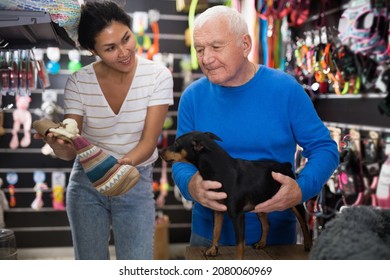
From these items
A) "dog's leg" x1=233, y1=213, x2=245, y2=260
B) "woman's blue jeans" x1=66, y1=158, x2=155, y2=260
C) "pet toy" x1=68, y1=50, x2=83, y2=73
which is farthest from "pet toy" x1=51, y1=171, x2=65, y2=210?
"dog's leg" x1=233, y1=213, x2=245, y2=260

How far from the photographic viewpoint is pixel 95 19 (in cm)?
101

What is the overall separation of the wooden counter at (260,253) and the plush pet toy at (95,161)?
204 mm

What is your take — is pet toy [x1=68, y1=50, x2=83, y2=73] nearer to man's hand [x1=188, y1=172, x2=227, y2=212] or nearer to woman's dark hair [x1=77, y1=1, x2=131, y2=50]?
woman's dark hair [x1=77, y1=1, x2=131, y2=50]

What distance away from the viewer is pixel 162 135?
1.18 meters

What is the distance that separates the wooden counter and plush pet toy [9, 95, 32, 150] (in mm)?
523

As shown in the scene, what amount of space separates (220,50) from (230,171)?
23 centimetres

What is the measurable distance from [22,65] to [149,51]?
0.31 metres

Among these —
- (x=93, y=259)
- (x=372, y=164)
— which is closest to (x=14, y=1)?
(x=93, y=259)

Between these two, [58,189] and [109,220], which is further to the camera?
[58,189]

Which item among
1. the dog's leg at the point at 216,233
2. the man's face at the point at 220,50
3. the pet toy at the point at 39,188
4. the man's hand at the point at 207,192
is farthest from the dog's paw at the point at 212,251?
the pet toy at the point at 39,188

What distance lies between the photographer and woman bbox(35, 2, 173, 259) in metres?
1.02

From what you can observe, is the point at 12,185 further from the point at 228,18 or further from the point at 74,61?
the point at 228,18

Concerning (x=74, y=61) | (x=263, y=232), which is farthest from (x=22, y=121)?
(x=263, y=232)
